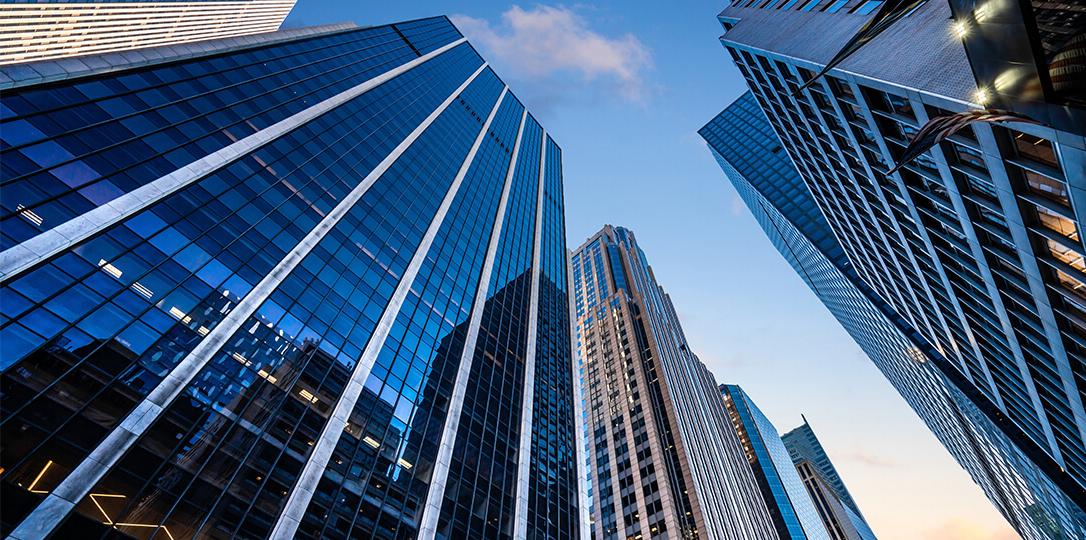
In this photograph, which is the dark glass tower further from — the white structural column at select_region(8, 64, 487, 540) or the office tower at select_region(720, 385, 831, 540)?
the white structural column at select_region(8, 64, 487, 540)

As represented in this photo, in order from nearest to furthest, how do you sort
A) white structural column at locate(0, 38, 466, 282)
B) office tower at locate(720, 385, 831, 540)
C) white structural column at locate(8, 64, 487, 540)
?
white structural column at locate(8, 64, 487, 540)
white structural column at locate(0, 38, 466, 282)
office tower at locate(720, 385, 831, 540)

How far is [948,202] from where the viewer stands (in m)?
24.5

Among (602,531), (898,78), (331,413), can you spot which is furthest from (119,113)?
(602,531)

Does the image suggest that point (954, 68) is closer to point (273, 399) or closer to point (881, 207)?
point (881, 207)

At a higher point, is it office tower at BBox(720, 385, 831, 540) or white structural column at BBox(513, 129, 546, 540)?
office tower at BBox(720, 385, 831, 540)

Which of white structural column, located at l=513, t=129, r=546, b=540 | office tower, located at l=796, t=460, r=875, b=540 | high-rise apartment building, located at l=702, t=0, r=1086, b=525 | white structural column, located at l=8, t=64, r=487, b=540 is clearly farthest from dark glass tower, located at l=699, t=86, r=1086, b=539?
office tower, located at l=796, t=460, r=875, b=540

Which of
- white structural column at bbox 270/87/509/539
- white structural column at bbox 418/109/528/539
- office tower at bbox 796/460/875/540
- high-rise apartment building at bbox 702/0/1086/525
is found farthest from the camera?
office tower at bbox 796/460/875/540

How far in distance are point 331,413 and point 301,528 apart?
24.4 feet

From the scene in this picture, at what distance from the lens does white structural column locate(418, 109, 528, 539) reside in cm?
3622

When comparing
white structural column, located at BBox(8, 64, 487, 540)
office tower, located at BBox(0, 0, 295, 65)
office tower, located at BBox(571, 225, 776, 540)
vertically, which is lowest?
white structural column, located at BBox(8, 64, 487, 540)

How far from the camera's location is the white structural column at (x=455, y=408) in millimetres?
36219

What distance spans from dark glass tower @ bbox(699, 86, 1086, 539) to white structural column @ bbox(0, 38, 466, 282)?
A: 49.6 m

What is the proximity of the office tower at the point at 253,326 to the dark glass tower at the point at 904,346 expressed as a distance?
39.7 metres

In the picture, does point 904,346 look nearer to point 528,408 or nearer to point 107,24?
point 528,408
